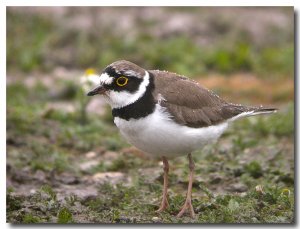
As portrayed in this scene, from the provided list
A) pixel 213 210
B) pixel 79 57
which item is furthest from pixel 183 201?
pixel 79 57

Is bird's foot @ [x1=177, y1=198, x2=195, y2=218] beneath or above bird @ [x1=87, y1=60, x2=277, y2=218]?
beneath

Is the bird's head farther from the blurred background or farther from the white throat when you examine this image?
the blurred background

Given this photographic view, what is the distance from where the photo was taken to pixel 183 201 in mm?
6543

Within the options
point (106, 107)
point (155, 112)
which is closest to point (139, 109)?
point (155, 112)

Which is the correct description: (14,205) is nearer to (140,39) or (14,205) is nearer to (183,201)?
(183,201)

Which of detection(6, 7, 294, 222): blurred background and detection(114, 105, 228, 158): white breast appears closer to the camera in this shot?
detection(114, 105, 228, 158): white breast

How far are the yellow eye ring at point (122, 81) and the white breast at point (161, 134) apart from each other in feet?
1.00

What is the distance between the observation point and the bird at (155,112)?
586 centimetres

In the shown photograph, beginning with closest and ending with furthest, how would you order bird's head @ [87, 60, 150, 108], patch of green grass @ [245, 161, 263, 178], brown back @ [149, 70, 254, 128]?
bird's head @ [87, 60, 150, 108], brown back @ [149, 70, 254, 128], patch of green grass @ [245, 161, 263, 178]

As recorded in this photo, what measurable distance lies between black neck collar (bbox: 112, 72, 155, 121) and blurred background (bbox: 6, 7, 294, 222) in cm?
94

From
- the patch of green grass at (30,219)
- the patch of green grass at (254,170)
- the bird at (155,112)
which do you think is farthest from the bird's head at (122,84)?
the patch of green grass at (254,170)

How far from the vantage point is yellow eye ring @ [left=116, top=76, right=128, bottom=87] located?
597cm

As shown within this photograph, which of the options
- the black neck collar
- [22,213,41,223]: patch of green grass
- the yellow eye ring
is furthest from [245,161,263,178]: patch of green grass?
[22,213,41,223]: patch of green grass

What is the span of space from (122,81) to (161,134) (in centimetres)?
59
